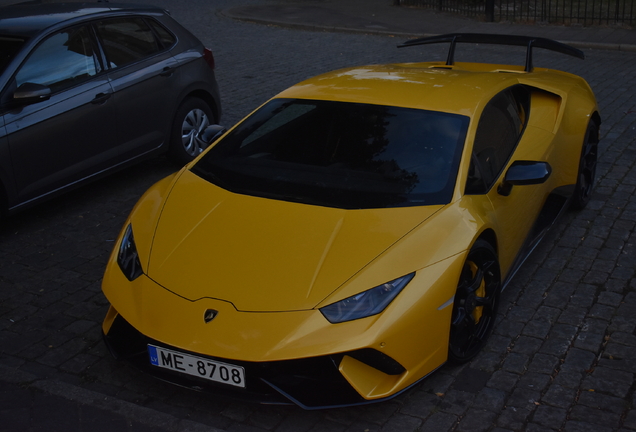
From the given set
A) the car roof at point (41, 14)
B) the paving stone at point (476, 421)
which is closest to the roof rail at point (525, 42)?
the car roof at point (41, 14)

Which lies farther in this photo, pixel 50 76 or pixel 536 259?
pixel 50 76

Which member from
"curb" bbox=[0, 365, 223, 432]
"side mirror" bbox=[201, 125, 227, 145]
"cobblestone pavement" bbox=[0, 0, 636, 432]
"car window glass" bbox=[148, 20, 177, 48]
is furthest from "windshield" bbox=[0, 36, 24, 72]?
"curb" bbox=[0, 365, 223, 432]

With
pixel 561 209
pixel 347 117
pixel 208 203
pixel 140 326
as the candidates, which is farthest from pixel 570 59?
pixel 140 326

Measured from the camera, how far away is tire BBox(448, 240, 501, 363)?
13.1 feet

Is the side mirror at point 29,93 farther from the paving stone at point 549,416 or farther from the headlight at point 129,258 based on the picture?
the paving stone at point 549,416

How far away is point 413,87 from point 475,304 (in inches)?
61.1

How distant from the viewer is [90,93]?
6.54 metres

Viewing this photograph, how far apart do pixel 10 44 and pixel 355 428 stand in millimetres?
4538

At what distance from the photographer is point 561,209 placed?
222 inches

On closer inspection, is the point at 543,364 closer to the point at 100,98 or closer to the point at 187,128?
the point at 100,98

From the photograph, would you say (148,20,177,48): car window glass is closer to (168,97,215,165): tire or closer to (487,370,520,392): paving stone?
(168,97,215,165): tire

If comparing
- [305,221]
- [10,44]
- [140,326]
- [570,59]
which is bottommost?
[570,59]

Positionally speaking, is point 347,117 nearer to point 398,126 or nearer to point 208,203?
point 398,126

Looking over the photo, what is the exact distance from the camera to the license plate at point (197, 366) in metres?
3.47
